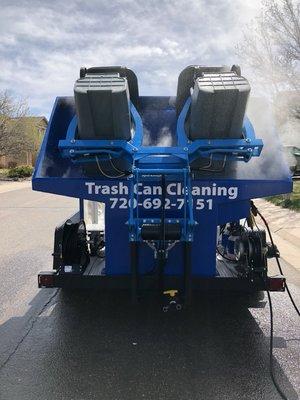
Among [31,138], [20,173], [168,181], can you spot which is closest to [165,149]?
[168,181]

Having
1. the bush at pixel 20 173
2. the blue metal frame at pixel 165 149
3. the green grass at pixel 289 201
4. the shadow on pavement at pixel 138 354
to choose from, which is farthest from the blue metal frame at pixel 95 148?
the bush at pixel 20 173

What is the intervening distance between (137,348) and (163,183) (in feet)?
4.70

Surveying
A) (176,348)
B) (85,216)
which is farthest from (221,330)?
(85,216)

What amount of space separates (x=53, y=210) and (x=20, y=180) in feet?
71.5

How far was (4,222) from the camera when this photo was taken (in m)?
11.5

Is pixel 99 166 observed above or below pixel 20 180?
above

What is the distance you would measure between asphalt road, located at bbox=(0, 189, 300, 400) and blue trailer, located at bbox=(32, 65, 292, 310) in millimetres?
484

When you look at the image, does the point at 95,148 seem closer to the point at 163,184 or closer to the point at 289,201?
the point at 163,184

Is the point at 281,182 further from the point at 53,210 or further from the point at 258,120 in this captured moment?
the point at 53,210

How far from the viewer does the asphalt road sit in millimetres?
3152

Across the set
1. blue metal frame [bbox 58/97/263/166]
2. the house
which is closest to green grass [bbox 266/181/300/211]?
blue metal frame [bbox 58/97/263/166]

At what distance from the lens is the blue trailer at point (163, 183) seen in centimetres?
362

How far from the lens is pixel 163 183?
373 cm

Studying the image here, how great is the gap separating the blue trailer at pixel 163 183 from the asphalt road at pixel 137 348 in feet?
1.59
